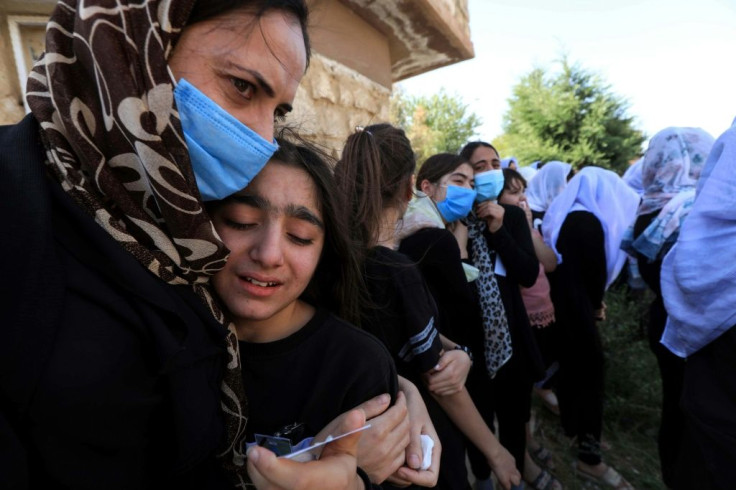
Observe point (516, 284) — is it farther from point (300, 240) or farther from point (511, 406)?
point (300, 240)

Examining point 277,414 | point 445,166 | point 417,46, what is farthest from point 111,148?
point 417,46

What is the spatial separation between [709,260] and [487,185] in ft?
3.93

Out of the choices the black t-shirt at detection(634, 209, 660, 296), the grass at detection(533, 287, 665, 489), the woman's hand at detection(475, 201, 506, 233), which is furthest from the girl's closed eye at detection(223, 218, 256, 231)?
the grass at detection(533, 287, 665, 489)

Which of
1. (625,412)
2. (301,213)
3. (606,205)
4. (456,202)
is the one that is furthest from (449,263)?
(625,412)

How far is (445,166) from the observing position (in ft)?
8.05

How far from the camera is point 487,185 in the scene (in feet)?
8.55

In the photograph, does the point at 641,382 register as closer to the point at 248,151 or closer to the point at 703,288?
the point at 703,288

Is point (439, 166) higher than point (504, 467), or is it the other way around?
point (439, 166)

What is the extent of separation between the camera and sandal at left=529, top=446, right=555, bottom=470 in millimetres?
3197

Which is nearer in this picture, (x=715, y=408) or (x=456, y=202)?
(x=715, y=408)

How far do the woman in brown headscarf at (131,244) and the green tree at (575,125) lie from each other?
16874mm

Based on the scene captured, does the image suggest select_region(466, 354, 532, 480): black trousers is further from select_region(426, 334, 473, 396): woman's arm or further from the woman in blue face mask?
select_region(426, 334, 473, 396): woman's arm

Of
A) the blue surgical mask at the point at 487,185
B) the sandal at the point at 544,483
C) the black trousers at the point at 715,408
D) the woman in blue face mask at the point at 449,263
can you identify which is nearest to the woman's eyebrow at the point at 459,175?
the woman in blue face mask at the point at 449,263

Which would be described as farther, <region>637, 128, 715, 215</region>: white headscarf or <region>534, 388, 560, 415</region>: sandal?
<region>534, 388, 560, 415</region>: sandal
